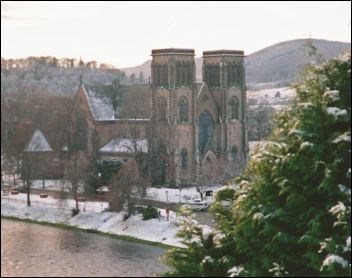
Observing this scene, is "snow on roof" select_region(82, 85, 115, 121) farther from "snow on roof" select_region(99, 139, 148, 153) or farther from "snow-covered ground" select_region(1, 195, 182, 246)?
"snow-covered ground" select_region(1, 195, 182, 246)

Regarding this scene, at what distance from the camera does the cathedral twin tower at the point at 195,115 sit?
50.1 m

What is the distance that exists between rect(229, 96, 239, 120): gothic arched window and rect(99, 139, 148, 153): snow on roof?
8094 mm

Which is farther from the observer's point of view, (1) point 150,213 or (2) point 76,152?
(2) point 76,152

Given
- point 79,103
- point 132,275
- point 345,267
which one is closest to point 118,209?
point 132,275

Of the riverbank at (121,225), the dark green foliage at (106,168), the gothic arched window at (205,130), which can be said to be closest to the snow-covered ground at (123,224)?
the riverbank at (121,225)

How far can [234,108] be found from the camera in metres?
54.6

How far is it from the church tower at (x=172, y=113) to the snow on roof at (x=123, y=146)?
0.80 meters

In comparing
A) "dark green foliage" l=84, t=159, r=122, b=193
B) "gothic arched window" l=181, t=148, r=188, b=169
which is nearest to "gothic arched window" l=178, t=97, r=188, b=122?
"gothic arched window" l=181, t=148, r=188, b=169

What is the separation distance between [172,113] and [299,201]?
128ft

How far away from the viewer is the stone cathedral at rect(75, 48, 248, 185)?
50.2 metres

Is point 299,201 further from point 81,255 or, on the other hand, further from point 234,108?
point 234,108

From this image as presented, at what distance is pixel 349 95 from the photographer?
39.8 feet

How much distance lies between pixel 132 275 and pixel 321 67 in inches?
592

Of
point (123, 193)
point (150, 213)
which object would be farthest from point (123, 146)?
point (150, 213)
